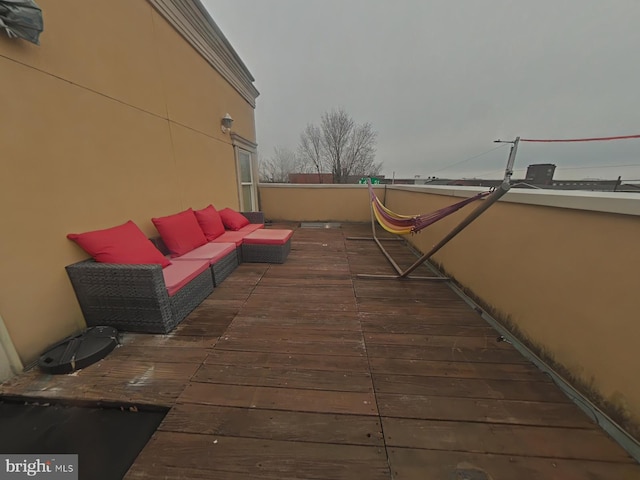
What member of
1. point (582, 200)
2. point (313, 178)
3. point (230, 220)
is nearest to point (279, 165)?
point (313, 178)

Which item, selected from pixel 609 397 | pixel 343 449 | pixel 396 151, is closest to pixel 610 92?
pixel 609 397

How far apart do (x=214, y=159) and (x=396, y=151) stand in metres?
16.4

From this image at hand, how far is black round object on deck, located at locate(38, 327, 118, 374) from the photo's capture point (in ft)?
4.67

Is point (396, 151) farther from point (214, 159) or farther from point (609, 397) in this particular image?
point (609, 397)

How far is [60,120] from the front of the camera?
166 centimetres

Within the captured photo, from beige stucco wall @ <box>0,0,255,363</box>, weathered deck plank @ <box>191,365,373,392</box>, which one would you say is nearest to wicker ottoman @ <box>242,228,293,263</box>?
beige stucco wall @ <box>0,0,255,363</box>

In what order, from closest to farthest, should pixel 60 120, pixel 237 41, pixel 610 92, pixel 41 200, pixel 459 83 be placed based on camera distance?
pixel 41 200 < pixel 60 120 < pixel 610 92 < pixel 237 41 < pixel 459 83

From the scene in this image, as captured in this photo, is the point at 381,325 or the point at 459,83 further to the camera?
the point at 459,83

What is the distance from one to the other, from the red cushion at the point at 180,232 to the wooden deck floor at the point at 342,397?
902mm

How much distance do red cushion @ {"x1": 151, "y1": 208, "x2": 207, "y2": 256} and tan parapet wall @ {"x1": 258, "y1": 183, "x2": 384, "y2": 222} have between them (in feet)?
11.8

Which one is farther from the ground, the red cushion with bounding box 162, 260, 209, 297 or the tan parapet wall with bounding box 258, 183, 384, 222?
the tan parapet wall with bounding box 258, 183, 384, 222

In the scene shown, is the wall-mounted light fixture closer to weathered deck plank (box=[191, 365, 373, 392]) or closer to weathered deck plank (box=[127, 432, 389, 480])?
weathered deck plank (box=[191, 365, 373, 392])

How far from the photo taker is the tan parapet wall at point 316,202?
6434 millimetres

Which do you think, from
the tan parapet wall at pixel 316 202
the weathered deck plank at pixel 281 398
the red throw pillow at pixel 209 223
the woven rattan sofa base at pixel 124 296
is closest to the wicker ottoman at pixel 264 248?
the red throw pillow at pixel 209 223
